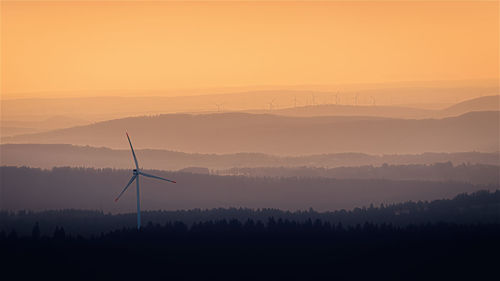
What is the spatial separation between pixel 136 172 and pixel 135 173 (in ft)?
1.97

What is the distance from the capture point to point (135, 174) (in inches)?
6998

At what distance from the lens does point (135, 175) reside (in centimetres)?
17888

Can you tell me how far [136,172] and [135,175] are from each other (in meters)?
2.64

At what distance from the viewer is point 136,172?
6944 inches

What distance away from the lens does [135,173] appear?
177 meters

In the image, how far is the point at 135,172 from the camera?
176750mm

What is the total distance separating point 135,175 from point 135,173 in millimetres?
2068

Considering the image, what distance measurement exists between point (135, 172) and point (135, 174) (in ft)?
3.59

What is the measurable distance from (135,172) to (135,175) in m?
2.24

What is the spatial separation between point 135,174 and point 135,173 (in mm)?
910
